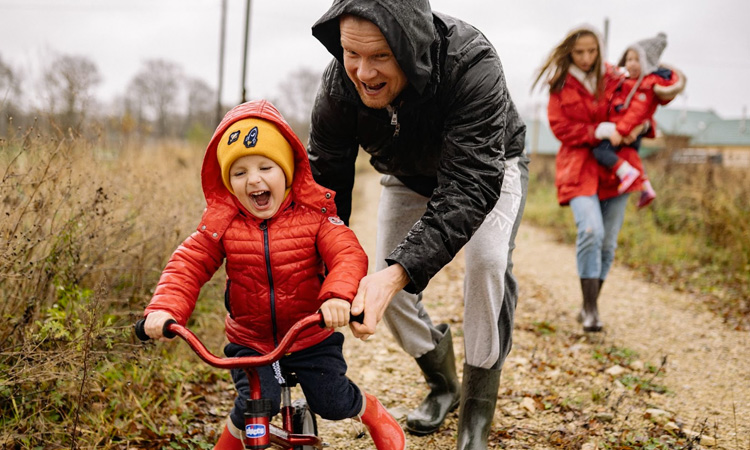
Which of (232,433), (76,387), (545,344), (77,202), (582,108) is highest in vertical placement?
(582,108)

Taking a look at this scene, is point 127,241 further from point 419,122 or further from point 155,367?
point 419,122

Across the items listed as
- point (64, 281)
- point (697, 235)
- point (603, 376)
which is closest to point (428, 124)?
point (64, 281)

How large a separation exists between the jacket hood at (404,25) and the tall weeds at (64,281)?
4.89ft

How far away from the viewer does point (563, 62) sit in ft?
16.9

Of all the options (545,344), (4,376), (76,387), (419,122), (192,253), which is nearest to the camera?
(192,253)

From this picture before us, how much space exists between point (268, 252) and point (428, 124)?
0.90 metres

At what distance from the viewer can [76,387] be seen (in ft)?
10.1

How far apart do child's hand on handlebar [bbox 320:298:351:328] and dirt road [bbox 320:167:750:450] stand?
1492 mm

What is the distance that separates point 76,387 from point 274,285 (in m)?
1.41

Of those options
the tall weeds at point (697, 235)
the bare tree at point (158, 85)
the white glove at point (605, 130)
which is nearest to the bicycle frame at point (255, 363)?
the white glove at point (605, 130)

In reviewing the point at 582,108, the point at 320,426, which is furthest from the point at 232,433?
the point at 582,108

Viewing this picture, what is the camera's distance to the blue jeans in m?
5.02

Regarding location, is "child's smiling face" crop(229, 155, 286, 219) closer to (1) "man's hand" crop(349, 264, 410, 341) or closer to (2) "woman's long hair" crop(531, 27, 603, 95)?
(1) "man's hand" crop(349, 264, 410, 341)

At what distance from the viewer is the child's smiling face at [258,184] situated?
240 centimetres
